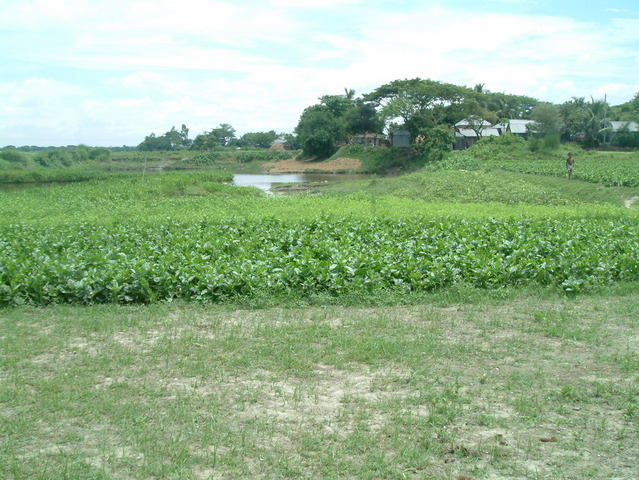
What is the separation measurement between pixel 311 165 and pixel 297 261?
204 ft

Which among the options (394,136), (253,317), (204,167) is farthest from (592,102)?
(253,317)

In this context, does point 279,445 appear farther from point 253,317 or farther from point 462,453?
point 253,317

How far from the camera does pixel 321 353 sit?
22.9ft

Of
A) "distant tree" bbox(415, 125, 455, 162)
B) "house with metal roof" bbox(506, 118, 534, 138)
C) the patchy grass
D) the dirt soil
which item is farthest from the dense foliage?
the patchy grass

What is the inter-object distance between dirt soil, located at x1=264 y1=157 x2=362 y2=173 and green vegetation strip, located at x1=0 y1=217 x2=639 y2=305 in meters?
50.3

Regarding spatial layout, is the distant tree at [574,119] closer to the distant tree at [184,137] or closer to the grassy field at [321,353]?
the grassy field at [321,353]

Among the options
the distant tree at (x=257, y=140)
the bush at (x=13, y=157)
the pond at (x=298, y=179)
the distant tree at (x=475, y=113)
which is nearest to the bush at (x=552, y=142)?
the distant tree at (x=475, y=113)

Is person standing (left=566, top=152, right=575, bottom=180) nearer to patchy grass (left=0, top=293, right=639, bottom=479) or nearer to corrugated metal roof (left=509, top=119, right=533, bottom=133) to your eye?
patchy grass (left=0, top=293, right=639, bottom=479)

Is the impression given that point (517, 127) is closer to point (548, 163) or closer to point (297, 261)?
point (548, 163)

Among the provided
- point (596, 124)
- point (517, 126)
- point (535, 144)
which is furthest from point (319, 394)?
point (517, 126)

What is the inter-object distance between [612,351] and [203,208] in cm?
1818

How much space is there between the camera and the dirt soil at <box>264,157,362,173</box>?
64.6 m

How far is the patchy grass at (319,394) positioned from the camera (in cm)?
456

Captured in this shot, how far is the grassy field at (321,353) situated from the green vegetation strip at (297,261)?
0.16 feet
